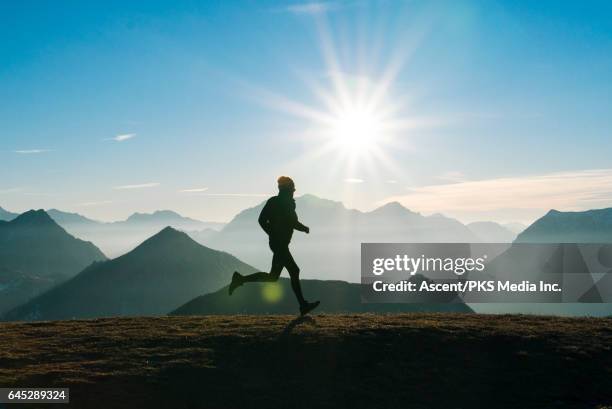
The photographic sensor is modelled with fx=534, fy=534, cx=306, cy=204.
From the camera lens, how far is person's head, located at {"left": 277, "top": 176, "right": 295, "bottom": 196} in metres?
18.9

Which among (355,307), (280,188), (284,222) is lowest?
(355,307)

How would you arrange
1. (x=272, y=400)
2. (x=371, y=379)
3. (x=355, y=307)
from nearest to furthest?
(x=272, y=400)
(x=371, y=379)
(x=355, y=307)

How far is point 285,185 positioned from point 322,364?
6851 millimetres

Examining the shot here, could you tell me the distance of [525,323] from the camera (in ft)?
63.6

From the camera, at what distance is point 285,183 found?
744 inches

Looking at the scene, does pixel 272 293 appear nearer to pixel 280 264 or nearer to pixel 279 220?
pixel 280 264

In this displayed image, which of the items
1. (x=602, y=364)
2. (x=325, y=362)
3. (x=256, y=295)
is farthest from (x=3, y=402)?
(x=256, y=295)

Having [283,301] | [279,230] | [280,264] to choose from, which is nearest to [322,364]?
[280,264]

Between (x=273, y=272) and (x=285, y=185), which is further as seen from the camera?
(x=285, y=185)

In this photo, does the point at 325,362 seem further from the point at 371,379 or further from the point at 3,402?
the point at 3,402

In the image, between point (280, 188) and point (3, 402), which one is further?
point (280, 188)

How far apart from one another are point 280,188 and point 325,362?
6.79 m

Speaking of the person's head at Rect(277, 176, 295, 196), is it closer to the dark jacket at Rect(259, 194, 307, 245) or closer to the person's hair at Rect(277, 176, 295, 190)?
the person's hair at Rect(277, 176, 295, 190)

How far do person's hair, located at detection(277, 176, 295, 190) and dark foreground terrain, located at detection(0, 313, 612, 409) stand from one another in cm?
476
